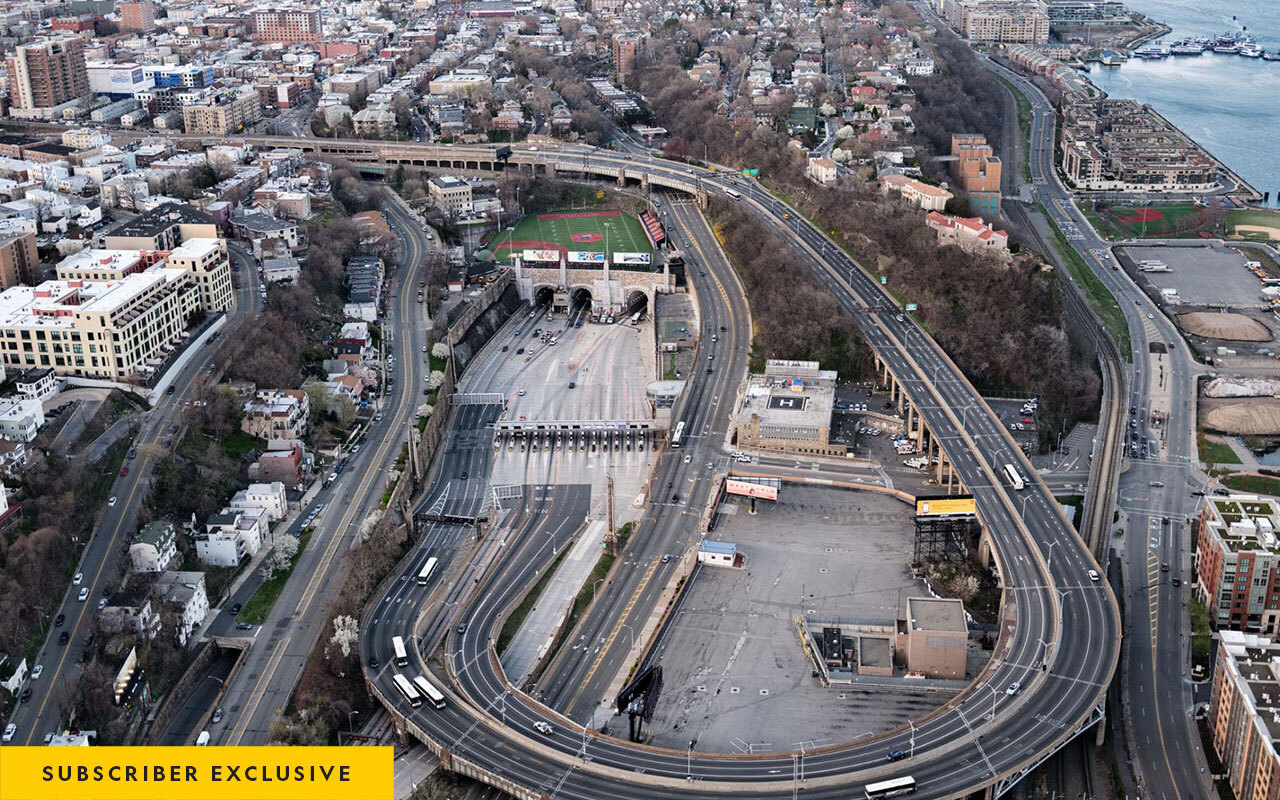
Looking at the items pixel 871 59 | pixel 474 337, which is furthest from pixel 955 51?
pixel 474 337

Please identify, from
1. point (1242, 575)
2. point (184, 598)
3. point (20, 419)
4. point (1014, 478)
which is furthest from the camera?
point (1014, 478)

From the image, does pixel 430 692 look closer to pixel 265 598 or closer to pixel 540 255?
pixel 265 598

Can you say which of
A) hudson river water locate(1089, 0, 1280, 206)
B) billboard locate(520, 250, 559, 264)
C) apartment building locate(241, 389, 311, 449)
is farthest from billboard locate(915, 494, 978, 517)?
hudson river water locate(1089, 0, 1280, 206)

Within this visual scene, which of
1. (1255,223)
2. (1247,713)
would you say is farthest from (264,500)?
(1255,223)

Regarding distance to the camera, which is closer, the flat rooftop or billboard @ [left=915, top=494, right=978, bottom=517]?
the flat rooftop

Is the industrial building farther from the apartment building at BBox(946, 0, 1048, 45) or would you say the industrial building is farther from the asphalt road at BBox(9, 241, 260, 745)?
the apartment building at BBox(946, 0, 1048, 45)

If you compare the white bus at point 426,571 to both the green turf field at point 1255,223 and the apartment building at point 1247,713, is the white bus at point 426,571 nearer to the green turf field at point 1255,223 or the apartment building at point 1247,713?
the apartment building at point 1247,713
